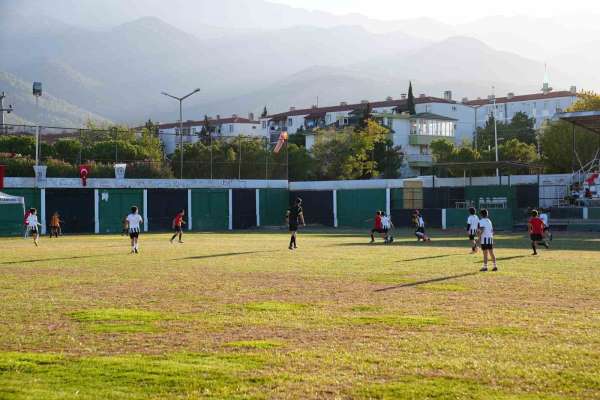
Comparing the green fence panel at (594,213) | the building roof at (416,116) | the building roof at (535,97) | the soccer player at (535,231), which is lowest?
the soccer player at (535,231)

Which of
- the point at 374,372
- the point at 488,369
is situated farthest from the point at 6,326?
the point at 488,369

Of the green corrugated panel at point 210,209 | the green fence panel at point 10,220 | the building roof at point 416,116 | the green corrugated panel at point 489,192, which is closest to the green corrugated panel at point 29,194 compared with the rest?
the green fence panel at point 10,220

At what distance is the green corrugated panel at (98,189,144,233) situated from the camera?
57562 millimetres

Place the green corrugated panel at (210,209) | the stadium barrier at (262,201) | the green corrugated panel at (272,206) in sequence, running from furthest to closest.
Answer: the green corrugated panel at (272,206), the green corrugated panel at (210,209), the stadium barrier at (262,201)

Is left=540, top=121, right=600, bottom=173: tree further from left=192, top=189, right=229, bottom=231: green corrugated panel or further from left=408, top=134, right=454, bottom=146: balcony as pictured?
left=408, top=134, right=454, bottom=146: balcony

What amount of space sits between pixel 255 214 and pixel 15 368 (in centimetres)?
5512

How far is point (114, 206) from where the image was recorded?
58.2 meters

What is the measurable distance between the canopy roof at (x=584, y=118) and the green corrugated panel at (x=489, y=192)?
6.06 m

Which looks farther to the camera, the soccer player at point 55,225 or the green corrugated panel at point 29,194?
the green corrugated panel at point 29,194

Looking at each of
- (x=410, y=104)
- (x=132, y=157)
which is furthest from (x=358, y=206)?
(x=410, y=104)

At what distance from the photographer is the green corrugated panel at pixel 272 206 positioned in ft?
214

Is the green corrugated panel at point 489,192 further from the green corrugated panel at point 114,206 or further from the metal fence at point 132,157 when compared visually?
the green corrugated panel at point 114,206

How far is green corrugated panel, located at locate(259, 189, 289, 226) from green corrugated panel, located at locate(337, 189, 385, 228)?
16.5 feet

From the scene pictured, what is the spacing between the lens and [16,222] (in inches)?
2031
